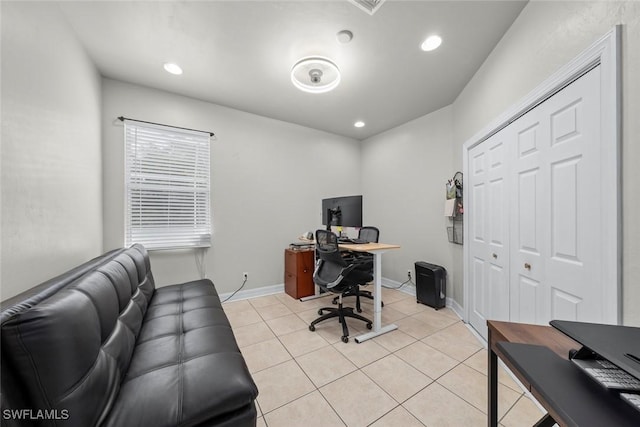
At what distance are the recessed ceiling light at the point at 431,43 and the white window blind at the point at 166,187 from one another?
265 centimetres

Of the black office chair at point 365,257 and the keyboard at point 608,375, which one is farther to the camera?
the black office chair at point 365,257

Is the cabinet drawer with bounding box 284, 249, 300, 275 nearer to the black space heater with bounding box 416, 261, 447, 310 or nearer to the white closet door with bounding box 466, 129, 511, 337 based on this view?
the black space heater with bounding box 416, 261, 447, 310

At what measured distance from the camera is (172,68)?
2301 mm

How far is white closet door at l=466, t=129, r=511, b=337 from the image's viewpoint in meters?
1.90

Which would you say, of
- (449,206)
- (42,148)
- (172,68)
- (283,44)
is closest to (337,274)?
(449,206)

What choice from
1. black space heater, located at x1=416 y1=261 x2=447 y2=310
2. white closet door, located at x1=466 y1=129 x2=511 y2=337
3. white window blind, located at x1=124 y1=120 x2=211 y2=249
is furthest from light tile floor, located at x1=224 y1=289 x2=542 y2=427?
white window blind, located at x1=124 y1=120 x2=211 y2=249

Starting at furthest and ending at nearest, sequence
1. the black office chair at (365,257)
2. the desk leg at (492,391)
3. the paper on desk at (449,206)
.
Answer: the paper on desk at (449,206) < the black office chair at (365,257) < the desk leg at (492,391)

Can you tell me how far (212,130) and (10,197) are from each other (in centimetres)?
219

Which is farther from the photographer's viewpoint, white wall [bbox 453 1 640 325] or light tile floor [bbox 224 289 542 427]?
light tile floor [bbox 224 289 542 427]

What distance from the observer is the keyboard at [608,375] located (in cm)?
56

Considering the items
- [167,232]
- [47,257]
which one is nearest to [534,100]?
[47,257]

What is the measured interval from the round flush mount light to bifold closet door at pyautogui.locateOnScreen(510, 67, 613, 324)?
161 cm

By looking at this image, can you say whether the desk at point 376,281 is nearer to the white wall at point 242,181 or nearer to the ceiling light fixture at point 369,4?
the white wall at point 242,181

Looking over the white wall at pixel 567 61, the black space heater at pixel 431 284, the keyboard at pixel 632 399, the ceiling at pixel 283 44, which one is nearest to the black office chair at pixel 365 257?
the black space heater at pixel 431 284
